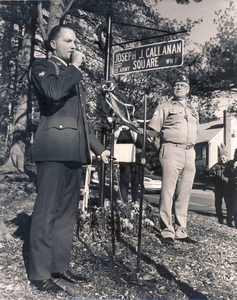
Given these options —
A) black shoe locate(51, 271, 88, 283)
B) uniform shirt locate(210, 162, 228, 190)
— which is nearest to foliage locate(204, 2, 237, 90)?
uniform shirt locate(210, 162, 228, 190)

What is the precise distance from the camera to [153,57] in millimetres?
2969

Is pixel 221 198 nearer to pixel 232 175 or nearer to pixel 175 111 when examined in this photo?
pixel 232 175

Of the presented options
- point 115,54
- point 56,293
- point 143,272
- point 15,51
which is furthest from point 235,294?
point 15,51

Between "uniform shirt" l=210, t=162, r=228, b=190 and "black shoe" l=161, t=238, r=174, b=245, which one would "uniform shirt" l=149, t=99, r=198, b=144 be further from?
"black shoe" l=161, t=238, r=174, b=245

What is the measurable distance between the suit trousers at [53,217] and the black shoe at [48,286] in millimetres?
37

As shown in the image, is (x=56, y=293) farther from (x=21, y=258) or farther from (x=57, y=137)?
(x=57, y=137)

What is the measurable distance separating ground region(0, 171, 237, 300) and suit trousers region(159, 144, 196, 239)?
22 centimetres

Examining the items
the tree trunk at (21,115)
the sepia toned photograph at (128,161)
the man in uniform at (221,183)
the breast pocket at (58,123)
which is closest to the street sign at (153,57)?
the sepia toned photograph at (128,161)

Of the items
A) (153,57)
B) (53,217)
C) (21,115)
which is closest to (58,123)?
(53,217)

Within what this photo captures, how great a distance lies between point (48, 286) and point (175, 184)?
1842 millimetres

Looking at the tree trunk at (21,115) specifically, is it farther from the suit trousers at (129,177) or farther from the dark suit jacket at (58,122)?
the dark suit jacket at (58,122)

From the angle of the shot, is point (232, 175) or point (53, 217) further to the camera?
point (232, 175)

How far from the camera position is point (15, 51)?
7258 mm

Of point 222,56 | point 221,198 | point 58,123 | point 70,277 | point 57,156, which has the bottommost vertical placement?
point 70,277
